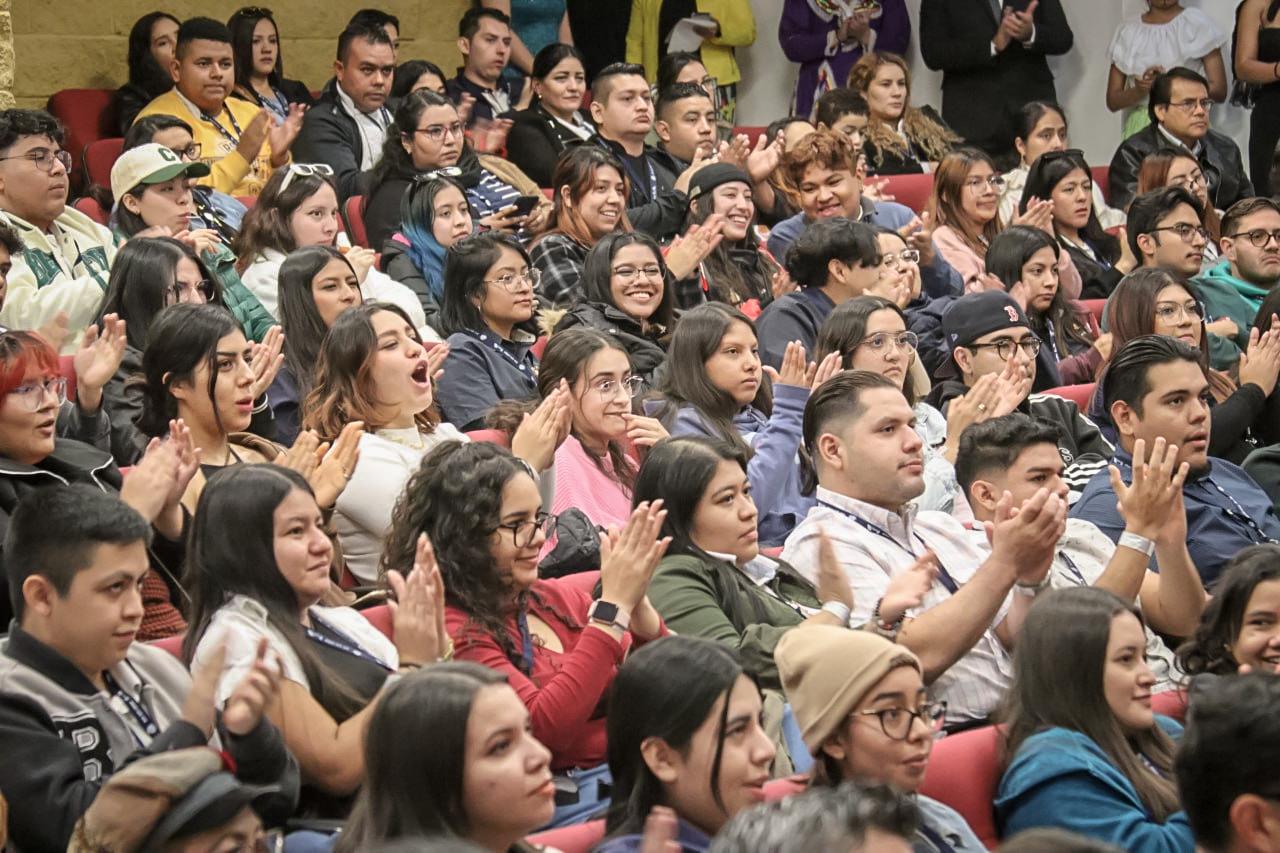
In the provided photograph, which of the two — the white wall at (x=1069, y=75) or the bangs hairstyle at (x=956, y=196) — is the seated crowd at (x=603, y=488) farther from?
the white wall at (x=1069, y=75)

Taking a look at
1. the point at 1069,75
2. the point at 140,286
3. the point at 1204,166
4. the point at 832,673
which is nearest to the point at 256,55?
the point at 140,286

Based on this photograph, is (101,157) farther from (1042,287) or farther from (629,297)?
(1042,287)

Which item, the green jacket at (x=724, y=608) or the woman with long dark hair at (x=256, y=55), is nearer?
the green jacket at (x=724, y=608)

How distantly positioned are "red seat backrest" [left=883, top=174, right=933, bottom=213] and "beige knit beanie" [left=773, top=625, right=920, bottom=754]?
4.51 metres

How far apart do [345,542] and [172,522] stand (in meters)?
0.48

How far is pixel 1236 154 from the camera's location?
23.7 feet

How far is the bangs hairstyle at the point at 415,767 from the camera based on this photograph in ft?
6.68

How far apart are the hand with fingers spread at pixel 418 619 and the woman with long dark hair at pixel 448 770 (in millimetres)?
368

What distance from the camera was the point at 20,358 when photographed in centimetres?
311

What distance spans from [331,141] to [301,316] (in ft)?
6.89

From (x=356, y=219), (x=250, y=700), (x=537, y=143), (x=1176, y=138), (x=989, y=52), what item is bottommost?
(x=250, y=700)

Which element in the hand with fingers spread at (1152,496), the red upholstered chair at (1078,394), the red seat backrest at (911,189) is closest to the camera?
the hand with fingers spread at (1152,496)

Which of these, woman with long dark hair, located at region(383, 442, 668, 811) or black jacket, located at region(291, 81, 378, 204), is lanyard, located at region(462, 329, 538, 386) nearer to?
woman with long dark hair, located at region(383, 442, 668, 811)

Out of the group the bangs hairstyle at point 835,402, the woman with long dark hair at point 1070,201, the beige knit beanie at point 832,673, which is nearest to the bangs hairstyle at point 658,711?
the beige knit beanie at point 832,673
